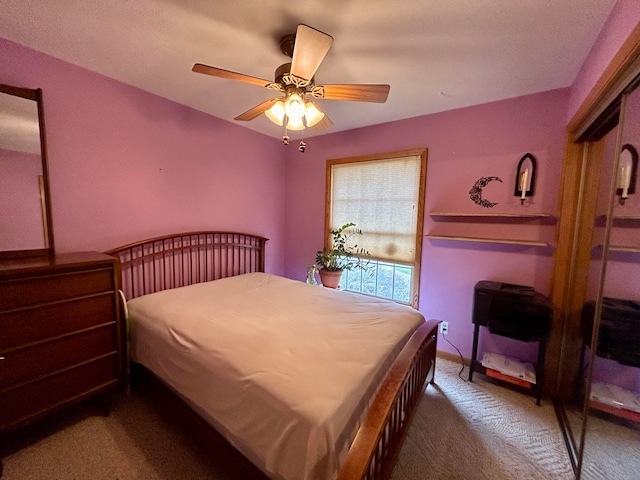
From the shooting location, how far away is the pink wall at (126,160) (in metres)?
1.89

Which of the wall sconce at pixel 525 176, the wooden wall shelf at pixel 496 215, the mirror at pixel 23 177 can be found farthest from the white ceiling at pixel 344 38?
the wooden wall shelf at pixel 496 215

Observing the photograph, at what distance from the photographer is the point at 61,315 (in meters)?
1.55

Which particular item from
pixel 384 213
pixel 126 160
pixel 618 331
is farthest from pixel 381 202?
pixel 126 160

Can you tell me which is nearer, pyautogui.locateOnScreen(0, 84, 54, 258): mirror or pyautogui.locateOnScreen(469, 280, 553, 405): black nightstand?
pyautogui.locateOnScreen(0, 84, 54, 258): mirror

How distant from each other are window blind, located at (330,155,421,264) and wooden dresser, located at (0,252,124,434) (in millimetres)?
2482

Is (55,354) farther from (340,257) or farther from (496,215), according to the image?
(496,215)

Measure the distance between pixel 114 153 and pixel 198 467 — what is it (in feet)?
7.96

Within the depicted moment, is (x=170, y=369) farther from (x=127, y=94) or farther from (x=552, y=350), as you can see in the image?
(x=552, y=350)

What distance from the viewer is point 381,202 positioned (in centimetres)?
307

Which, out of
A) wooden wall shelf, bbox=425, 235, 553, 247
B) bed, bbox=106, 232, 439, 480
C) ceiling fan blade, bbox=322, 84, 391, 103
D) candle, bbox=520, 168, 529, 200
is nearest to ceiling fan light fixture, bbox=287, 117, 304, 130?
ceiling fan blade, bbox=322, 84, 391, 103

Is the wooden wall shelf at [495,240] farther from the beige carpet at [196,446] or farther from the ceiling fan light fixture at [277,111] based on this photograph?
the ceiling fan light fixture at [277,111]

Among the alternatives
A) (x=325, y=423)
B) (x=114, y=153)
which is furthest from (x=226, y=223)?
(x=325, y=423)

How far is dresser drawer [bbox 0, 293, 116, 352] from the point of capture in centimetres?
138

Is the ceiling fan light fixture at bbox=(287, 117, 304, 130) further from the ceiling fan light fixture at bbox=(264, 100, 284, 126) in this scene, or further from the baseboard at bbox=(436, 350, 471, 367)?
the baseboard at bbox=(436, 350, 471, 367)
